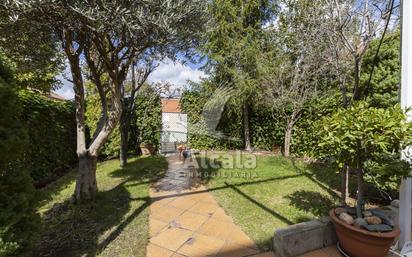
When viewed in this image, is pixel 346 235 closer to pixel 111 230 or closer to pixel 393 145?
pixel 393 145

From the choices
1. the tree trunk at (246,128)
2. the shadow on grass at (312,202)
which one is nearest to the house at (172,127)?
the tree trunk at (246,128)

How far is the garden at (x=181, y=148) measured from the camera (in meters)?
2.56

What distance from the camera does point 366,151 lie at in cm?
274

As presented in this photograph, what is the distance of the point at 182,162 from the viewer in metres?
8.33

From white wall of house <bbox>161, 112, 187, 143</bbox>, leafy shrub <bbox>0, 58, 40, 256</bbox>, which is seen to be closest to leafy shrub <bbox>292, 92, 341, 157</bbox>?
white wall of house <bbox>161, 112, 187, 143</bbox>

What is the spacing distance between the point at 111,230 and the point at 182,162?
16.2 feet

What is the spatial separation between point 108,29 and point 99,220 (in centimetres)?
293

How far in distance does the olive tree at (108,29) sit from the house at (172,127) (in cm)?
563

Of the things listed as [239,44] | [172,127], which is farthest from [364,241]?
[172,127]

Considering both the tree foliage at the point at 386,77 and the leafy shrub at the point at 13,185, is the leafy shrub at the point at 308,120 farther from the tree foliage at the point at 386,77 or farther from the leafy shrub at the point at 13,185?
the leafy shrub at the point at 13,185

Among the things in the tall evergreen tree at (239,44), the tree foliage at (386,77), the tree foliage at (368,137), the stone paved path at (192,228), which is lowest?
the stone paved path at (192,228)

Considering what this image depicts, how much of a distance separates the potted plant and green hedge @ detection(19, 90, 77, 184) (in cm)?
539

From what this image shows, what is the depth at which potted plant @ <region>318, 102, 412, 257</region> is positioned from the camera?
8.08 ft

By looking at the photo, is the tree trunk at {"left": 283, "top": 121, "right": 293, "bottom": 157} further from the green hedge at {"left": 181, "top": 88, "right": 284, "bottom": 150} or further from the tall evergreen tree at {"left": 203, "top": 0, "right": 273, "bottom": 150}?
the tall evergreen tree at {"left": 203, "top": 0, "right": 273, "bottom": 150}
